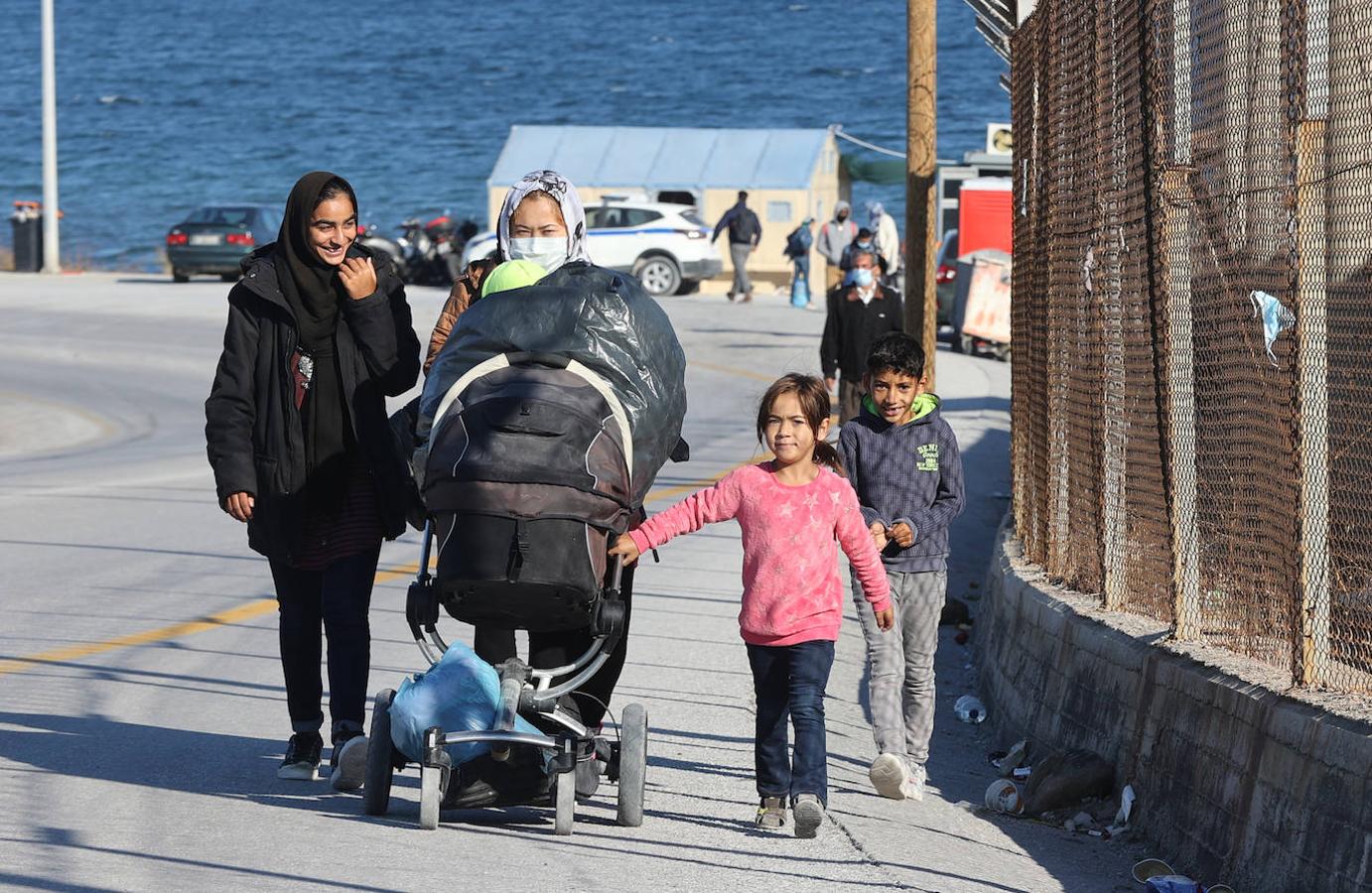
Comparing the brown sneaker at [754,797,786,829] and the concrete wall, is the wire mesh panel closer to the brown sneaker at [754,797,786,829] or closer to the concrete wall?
the concrete wall

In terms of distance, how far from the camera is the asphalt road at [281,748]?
581cm

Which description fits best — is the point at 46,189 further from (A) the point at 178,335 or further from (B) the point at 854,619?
(B) the point at 854,619

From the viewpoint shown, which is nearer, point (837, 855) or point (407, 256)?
point (837, 855)

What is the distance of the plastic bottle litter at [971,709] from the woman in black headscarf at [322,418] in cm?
352

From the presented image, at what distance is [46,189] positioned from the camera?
141 ft

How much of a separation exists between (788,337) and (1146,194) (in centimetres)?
2473

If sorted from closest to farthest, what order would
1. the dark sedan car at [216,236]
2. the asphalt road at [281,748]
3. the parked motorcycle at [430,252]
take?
the asphalt road at [281,748]
the dark sedan car at [216,236]
the parked motorcycle at [430,252]

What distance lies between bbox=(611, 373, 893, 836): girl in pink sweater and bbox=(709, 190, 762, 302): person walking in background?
105 feet

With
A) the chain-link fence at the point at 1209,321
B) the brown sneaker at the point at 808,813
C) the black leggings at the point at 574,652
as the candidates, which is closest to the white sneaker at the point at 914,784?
the chain-link fence at the point at 1209,321

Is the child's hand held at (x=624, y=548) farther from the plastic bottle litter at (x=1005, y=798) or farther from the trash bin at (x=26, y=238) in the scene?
the trash bin at (x=26, y=238)

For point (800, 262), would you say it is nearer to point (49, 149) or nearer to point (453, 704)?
point (49, 149)

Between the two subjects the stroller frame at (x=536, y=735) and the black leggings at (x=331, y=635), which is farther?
the black leggings at (x=331, y=635)

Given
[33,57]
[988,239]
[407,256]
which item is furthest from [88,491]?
[33,57]

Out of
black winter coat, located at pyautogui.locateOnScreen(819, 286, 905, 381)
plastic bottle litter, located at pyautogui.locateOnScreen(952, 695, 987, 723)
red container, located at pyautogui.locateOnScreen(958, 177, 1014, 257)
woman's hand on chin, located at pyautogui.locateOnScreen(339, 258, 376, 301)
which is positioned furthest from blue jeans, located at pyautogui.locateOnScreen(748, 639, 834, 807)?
red container, located at pyautogui.locateOnScreen(958, 177, 1014, 257)
